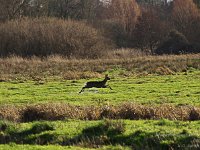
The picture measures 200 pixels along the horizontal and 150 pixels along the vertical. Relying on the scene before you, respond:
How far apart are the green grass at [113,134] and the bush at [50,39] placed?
127 feet

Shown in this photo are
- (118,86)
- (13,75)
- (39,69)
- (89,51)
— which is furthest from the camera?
(89,51)

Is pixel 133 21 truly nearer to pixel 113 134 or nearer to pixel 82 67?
pixel 82 67

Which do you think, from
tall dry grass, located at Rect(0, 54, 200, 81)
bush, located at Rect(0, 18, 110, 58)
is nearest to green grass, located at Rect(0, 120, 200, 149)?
tall dry grass, located at Rect(0, 54, 200, 81)

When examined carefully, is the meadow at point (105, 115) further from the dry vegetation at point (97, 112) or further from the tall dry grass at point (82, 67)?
the tall dry grass at point (82, 67)

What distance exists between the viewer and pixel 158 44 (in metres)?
65.9

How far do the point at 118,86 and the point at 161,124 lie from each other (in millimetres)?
12665

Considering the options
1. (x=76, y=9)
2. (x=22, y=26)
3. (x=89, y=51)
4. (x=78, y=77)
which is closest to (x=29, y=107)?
(x=78, y=77)

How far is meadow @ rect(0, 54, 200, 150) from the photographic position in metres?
13.2

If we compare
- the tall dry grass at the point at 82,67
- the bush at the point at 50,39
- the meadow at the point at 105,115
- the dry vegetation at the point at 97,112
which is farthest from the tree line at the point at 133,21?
the dry vegetation at the point at 97,112

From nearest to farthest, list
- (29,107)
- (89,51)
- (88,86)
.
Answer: (29,107)
(88,86)
(89,51)

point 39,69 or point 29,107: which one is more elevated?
point 29,107

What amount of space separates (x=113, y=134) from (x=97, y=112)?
2837 mm

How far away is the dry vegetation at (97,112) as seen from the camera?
16031 millimetres

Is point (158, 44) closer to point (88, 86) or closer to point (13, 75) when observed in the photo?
point (13, 75)
